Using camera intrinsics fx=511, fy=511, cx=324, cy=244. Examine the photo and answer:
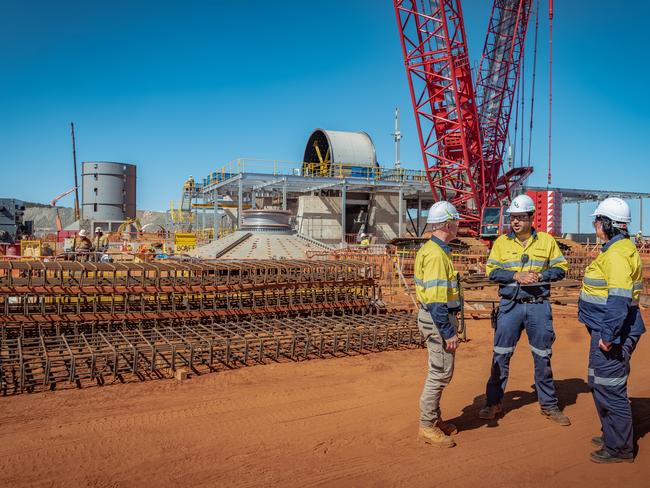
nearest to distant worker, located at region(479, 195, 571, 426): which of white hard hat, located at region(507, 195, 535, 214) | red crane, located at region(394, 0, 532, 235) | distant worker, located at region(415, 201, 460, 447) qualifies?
white hard hat, located at region(507, 195, 535, 214)

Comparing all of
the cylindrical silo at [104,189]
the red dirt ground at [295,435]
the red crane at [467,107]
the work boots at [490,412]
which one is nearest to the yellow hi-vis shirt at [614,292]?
the red dirt ground at [295,435]

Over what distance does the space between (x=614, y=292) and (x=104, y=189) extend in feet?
141

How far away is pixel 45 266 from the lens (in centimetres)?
748

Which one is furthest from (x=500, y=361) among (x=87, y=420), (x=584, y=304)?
(x=87, y=420)

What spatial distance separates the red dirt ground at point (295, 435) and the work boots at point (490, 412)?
7 centimetres

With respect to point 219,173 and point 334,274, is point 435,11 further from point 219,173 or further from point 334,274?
point 334,274

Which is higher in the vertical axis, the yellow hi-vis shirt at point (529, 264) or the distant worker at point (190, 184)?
the distant worker at point (190, 184)

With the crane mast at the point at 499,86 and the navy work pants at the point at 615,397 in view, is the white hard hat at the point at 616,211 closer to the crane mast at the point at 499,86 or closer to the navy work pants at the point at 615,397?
the navy work pants at the point at 615,397

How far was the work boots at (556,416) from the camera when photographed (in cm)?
455

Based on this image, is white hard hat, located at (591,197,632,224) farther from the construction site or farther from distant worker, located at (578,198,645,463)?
the construction site

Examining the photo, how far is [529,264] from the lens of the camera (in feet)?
15.4

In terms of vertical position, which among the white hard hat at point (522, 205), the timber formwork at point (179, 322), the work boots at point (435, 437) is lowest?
the work boots at point (435, 437)

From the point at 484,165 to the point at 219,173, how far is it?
14081 millimetres

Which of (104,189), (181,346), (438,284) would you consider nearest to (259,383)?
(181,346)
